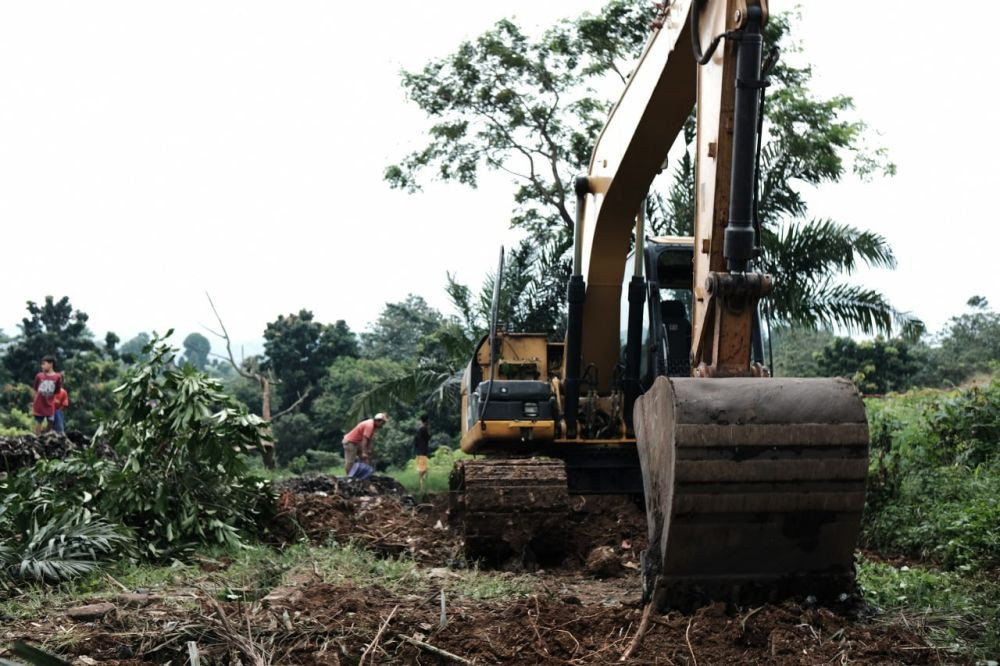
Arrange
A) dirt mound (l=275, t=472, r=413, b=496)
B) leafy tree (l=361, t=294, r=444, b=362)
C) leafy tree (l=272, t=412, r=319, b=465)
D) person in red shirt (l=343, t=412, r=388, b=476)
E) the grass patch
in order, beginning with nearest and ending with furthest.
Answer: the grass patch
dirt mound (l=275, t=472, r=413, b=496)
person in red shirt (l=343, t=412, r=388, b=476)
leafy tree (l=272, t=412, r=319, b=465)
leafy tree (l=361, t=294, r=444, b=362)

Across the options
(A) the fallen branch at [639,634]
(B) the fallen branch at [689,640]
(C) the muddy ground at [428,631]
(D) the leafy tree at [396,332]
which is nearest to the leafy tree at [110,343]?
(D) the leafy tree at [396,332]

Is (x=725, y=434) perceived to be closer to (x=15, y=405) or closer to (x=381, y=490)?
(x=381, y=490)

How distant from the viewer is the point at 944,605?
6.04 metres

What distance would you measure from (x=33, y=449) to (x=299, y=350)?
75.0 ft

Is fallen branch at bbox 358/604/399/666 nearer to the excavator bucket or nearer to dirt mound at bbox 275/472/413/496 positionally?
the excavator bucket

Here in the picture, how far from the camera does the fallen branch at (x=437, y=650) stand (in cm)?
491

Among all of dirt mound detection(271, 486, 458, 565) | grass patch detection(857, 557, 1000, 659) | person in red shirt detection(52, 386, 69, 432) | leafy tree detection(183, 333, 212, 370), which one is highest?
leafy tree detection(183, 333, 212, 370)

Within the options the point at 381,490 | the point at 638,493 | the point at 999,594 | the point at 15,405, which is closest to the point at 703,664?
the point at 999,594

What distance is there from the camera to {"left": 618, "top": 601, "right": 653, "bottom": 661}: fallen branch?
4.97m

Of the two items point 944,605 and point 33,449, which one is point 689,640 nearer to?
point 944,605

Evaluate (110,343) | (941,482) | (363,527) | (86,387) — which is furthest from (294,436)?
(941,482)

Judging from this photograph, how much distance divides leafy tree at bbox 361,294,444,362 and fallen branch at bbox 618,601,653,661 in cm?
3750

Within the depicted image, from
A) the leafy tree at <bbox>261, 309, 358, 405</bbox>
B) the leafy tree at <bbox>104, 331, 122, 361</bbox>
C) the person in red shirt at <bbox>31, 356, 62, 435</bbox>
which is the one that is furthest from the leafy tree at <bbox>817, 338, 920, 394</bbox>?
the leafy tree at <bbox>104, 331, 122, 361</bbox>

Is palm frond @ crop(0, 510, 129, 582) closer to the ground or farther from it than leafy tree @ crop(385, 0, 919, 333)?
closer to the ground
